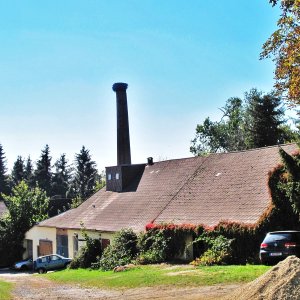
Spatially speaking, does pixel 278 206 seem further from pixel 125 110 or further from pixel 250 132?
pixel 250 132

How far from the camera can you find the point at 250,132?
55.3 meters

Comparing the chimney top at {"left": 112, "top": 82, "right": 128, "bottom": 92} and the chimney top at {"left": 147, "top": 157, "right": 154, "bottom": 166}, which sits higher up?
the chimney top at {"left": 112, "top": 82, "right": 128, "bottom": 92}

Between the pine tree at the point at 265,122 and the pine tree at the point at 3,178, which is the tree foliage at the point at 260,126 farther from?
the pine tree at the point at 3,178

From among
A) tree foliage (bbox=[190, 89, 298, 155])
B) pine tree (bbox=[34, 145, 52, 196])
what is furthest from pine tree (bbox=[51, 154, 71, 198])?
tree foliage (bbox=[190, 89, 298, 155])

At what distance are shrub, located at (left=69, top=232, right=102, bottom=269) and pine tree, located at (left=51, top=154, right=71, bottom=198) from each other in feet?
193

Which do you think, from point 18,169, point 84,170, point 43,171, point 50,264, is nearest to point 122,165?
point 50,264

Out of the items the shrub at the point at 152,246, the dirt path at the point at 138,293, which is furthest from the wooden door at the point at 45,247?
the dirt path at the point at 138,293

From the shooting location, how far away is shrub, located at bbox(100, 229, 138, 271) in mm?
29473

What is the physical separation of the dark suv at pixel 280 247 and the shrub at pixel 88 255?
15.8 m

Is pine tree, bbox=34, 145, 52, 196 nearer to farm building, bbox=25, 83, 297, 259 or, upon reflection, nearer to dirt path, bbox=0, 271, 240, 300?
farm building, bbox=25, 83, 297, 259

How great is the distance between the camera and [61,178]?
9725 cm

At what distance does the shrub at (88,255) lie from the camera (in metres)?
33.2

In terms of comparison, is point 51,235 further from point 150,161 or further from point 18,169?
point 18,169

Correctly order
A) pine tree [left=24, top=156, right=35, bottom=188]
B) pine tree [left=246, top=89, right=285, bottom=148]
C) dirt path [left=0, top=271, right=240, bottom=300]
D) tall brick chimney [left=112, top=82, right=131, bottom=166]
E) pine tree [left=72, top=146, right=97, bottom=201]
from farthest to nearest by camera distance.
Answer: pine tree [left=24, top=156, right=35, bottom=188]
pine tree [left=72, top=146, right=97, bottom=201]
pine tree [left=246, top=89, right=285, bottom=148]
tall brick chimney [left=112, top=82, right=131, bottom=166]
dirt path [left=0, top=271, right=240, bottom=300]
